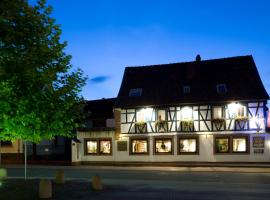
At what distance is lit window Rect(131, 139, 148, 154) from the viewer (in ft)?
127

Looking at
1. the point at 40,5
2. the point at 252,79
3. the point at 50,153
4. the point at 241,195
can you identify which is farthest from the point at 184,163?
the point at 40,5

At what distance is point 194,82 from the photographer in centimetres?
3928

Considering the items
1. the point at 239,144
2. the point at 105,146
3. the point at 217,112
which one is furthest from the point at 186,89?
the point at 105,146

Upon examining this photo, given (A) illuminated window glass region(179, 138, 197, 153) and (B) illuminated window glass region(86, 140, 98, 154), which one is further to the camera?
(B) illuminated window glass region(86, 140, 98, 154)

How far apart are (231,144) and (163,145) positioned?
6.44 m

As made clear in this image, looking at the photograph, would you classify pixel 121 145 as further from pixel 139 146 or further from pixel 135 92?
pixel 135 92

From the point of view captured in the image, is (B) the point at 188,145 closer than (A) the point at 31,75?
No

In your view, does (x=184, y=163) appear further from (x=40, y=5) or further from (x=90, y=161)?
(x=40, y=5)

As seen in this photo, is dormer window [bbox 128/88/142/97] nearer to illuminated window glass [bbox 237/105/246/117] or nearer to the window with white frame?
the window with white frame

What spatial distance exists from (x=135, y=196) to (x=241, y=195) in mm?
4526

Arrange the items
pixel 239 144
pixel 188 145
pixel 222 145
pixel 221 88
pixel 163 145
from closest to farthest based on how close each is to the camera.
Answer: pixel 239 144 → pixel 222 145 → pixel 188 145 → pixel 221 88 → pixel 163 145

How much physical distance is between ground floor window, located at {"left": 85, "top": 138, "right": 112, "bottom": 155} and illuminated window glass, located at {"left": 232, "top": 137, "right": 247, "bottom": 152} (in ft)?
41.1

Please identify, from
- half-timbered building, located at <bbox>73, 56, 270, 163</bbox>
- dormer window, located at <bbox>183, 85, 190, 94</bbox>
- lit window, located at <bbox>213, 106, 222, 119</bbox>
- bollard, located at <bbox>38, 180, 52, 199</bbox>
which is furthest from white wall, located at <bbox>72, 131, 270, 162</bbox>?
bollard, located at <bbox>38, 180, 52, 199</bbox>

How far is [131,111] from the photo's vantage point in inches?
1547
